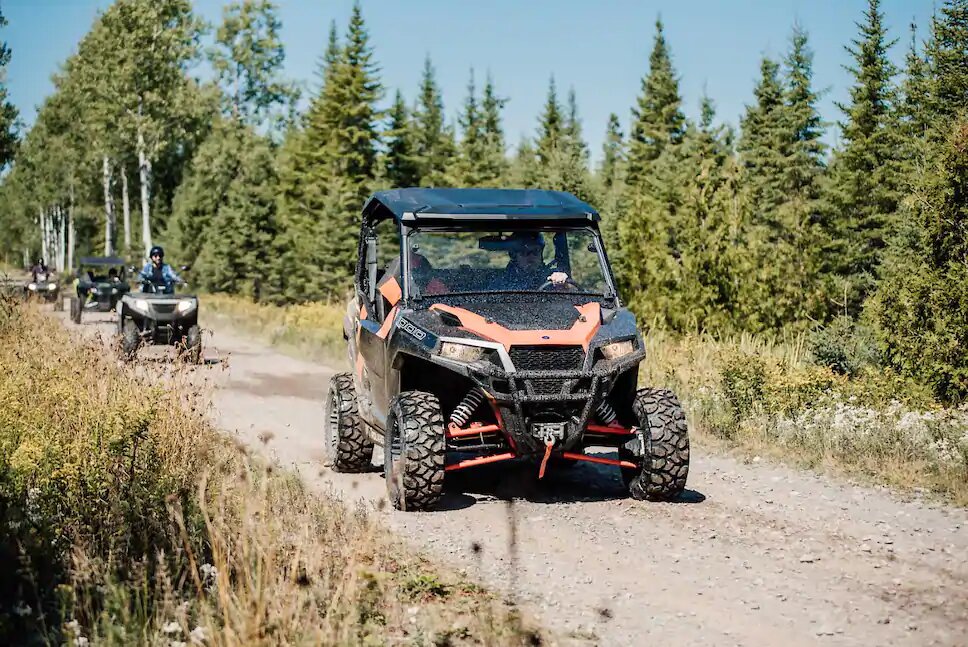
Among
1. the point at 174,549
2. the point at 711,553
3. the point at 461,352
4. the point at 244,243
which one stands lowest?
the point at 711,553

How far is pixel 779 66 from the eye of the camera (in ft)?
141

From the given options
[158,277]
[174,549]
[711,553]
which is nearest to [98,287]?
[158,277]

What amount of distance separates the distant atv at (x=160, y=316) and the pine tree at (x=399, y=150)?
93.9 ft

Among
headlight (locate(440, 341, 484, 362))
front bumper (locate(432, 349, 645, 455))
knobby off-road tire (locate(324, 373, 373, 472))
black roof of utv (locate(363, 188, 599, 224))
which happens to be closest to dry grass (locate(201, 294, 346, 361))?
knobby off-road tire (locate(324, 373, 373, 472))

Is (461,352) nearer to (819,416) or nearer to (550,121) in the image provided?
(819,416)

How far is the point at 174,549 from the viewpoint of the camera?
5.14 m

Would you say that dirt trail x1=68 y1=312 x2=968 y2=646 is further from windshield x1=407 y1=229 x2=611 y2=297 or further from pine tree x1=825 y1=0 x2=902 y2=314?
pine tree x1=825 y1=0 x2=902 y2=314

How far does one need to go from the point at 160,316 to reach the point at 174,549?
13676mm

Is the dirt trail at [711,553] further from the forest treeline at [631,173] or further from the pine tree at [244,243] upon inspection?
the pine tree at [244,243]

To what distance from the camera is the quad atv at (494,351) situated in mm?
7020

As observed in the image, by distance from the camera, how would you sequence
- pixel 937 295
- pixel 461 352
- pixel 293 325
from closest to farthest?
pixel 461 352 < pixel 937 295 < pixel 293 325

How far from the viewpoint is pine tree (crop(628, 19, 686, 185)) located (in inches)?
2050

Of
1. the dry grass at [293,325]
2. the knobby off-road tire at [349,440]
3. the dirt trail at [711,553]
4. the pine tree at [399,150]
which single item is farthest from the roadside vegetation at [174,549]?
the pine tree at [399,150]

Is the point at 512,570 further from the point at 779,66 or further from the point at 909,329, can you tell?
the point at 779,66
